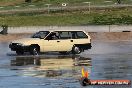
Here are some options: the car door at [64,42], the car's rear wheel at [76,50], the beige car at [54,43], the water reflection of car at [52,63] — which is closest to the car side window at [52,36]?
the beige car at [54,43]

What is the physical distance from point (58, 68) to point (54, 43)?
857cm

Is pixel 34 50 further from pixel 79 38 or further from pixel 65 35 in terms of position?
pixel 79 38

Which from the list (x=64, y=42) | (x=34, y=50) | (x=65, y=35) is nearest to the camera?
(x=34, y=50)

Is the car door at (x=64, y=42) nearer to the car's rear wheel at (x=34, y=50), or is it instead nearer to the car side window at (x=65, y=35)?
the car side window at (x=65, y=35)

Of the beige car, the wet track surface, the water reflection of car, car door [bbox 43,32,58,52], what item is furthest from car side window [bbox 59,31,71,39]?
the water reflection of car

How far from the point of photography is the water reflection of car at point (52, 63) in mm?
24609

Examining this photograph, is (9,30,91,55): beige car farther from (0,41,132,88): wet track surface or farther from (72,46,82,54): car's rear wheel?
(0,41,132,88): wet track surface

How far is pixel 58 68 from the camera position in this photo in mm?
25891

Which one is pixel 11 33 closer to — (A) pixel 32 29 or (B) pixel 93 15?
(A) pixel 32 29

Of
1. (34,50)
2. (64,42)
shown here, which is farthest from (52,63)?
(64,42)

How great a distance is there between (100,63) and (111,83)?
854 cm

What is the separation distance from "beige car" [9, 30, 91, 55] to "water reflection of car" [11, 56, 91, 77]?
5.92 ft

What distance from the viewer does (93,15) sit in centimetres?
5934

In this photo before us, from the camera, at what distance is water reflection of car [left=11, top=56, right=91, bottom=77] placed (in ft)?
80.7
